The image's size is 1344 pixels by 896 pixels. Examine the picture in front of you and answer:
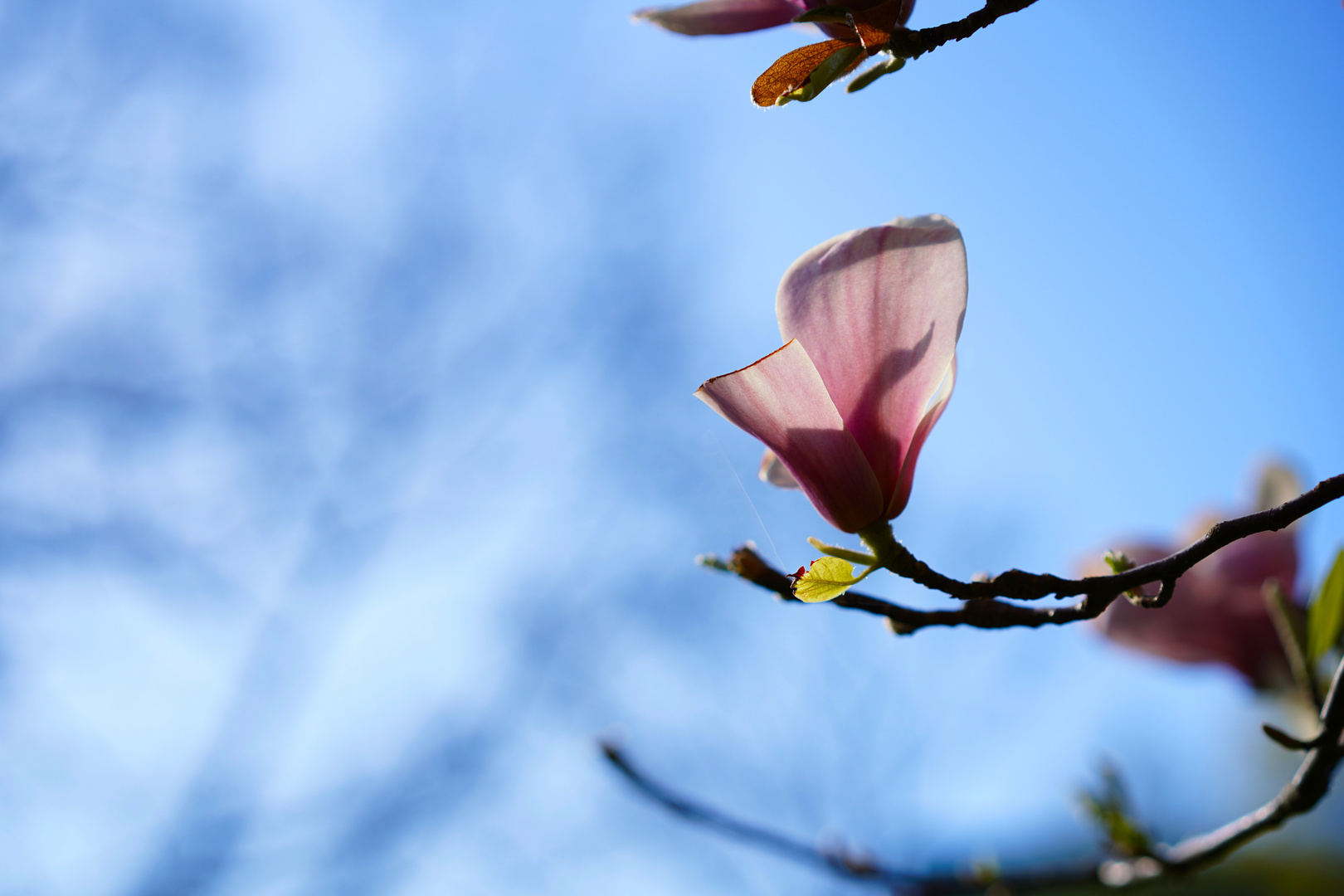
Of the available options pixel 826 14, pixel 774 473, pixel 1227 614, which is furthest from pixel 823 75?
pixel 1227 614

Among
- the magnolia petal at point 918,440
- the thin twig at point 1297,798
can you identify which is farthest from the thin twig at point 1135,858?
the magnolia petal at point 918,440

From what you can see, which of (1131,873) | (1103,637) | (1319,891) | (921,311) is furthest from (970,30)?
(1319,891)

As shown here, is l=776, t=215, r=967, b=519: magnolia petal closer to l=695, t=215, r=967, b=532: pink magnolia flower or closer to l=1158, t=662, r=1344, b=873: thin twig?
l=695, t=215, r=967, b=532: pink magnolia flower

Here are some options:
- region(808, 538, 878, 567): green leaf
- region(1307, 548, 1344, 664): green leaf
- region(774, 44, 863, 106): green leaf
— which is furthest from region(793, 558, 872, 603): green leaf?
region(1307, 548, 1344, 664): green leaf

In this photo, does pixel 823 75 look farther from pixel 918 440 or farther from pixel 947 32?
pixel 918 440

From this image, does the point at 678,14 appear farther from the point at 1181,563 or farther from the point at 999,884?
the point at 999,884

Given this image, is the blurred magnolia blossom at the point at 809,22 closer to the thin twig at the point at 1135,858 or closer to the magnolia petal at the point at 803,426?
the magnolia petal at the point at 803,426
